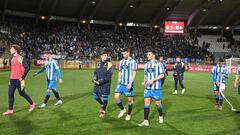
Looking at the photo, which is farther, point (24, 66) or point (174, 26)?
point (174, 26)

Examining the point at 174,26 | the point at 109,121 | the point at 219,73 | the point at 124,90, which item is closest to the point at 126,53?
the point at 124,90

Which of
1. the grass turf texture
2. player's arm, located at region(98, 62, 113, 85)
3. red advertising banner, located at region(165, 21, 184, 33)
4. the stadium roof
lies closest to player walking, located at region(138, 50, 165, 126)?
the grass turf texture

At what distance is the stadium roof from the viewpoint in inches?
1939

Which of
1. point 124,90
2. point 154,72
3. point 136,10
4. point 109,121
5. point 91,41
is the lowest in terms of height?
point 109,121

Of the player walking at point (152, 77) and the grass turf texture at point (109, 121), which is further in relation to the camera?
the player walking at point (152, 77)

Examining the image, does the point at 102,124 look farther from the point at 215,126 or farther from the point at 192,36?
the point at 192,36

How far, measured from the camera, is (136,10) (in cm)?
5491

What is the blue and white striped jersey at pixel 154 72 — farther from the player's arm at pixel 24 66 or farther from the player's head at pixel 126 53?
the player's arm at pixel 24 66

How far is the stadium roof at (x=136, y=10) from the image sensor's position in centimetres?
4925

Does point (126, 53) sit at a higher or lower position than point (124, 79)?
higher

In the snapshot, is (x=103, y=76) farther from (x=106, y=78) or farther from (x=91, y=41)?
(x=91, y=41)

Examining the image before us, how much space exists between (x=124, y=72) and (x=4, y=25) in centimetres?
3994

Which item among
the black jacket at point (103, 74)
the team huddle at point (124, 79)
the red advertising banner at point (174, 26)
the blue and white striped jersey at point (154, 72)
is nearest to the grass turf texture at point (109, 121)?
the team huddle at point (124, 79)

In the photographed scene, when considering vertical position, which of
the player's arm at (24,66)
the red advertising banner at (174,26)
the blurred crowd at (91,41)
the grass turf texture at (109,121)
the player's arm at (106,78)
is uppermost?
the red advertising banner at (174,26)
